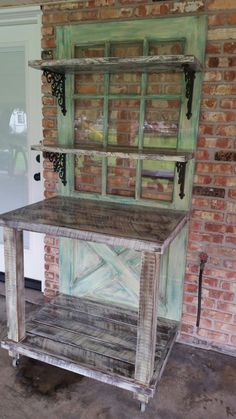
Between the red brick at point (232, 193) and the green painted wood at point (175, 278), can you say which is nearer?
the red brick at point (232, 193)

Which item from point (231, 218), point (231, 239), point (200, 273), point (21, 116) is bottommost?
point (200, 273)

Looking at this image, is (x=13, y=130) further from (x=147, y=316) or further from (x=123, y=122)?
(x=147, y=316)

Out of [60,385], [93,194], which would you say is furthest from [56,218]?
[60,385]

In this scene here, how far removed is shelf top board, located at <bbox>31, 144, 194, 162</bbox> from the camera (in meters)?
1.96

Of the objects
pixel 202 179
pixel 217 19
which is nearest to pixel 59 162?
pixel 202 179

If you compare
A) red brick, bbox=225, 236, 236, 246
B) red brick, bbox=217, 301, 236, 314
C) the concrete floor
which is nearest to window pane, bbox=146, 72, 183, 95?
red brick, bbox=225, 236, 236, 246

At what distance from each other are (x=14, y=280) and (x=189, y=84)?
155cm

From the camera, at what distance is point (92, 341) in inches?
85.4

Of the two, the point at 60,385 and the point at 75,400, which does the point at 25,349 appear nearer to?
the point at 60,385

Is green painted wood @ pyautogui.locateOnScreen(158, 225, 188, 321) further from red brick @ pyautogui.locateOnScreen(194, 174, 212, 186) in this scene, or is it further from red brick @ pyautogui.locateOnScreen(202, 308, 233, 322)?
red brick @ pyautogui.locateOnScreen(194, 174, 212, 186)

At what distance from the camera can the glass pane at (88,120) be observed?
2359 mm

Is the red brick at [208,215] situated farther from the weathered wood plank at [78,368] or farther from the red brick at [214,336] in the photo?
the weathered wood plank at [78,368]

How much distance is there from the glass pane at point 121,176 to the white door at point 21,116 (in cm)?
67

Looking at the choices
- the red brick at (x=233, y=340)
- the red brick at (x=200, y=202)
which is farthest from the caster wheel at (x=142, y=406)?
the red brick at (x=200, y=202)
